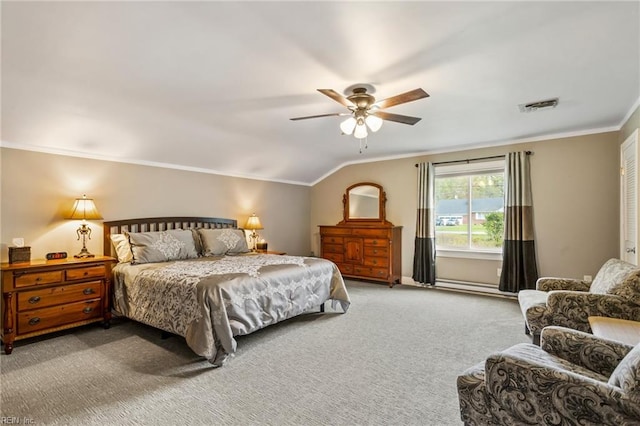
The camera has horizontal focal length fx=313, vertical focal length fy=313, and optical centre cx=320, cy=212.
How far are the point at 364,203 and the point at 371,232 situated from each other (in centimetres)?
83

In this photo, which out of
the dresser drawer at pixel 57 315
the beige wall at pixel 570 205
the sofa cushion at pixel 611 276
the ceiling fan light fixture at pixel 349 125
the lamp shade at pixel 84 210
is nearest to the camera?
the sofa cushion at pixel 611 276

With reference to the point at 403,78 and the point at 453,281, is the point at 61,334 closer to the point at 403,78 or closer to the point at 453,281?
the point at 403,78

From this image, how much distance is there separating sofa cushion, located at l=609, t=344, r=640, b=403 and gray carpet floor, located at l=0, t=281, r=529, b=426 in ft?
3.29

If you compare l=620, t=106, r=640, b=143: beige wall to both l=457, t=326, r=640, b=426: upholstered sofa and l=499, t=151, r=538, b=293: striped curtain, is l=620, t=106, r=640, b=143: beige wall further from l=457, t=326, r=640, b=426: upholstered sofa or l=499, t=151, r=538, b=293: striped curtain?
l=457, t=326, r=640, b=426: upholstered sofa

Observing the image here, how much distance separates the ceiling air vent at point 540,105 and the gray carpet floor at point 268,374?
2.54m

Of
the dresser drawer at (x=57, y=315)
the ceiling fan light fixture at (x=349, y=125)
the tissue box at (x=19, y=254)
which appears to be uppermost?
the ceiling fan light fixture at (x=349, y=125)

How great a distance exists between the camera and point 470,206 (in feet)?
18.0

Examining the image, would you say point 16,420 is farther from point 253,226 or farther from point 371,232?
point 371,232

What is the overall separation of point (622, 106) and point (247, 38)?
13.6 feet

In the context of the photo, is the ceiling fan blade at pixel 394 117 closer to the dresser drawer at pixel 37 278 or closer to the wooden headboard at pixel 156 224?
the wooden headboard at pixel 156 224

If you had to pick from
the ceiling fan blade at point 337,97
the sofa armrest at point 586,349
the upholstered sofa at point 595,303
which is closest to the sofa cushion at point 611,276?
the upholstered sofa at point 595,303

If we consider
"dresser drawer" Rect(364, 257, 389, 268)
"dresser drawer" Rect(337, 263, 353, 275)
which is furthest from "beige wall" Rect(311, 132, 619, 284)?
"dresser drawer" Rect(337, 263, 353, 275)

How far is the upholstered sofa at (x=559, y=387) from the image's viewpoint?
3.92 feet

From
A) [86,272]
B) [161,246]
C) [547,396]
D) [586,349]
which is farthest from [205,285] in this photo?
[586,349]
